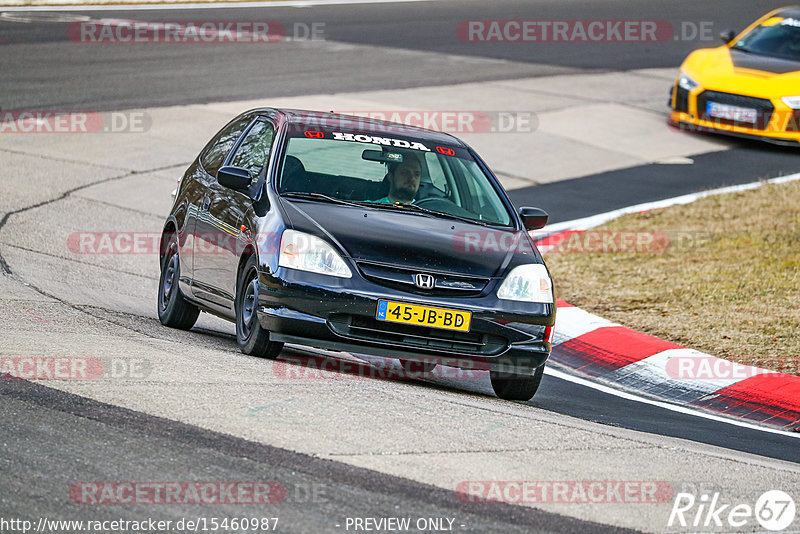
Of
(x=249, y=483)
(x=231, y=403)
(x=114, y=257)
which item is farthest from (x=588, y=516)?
(x=114, y=257)

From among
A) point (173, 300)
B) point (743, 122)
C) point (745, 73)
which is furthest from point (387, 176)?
point (745, 73)

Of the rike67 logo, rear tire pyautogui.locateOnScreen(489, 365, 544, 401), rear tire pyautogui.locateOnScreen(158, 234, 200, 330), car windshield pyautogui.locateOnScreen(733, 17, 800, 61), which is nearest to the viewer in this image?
the rike67 logo

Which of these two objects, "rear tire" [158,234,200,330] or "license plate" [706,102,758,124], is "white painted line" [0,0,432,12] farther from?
"rear tire" [158,234,200,330]

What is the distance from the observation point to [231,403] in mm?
6066

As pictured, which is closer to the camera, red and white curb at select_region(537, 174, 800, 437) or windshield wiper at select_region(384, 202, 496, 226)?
windshield wiper at select_region(384, 202, 496, 226)

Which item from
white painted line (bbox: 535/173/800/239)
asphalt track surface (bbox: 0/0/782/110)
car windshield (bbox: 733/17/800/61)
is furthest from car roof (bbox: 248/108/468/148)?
car windshield (bbox: 733/17/800/61)

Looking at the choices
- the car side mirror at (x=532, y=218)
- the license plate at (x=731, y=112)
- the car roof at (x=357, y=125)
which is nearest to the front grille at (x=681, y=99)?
the license plate at (x=731, y=112)

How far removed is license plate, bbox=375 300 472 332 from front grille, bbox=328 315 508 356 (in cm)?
3

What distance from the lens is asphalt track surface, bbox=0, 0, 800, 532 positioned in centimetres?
502

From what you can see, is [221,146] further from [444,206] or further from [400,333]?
[400,333]

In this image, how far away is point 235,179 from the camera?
7973mm

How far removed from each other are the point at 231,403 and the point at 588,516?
6.17 feet

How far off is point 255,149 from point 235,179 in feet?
2.13

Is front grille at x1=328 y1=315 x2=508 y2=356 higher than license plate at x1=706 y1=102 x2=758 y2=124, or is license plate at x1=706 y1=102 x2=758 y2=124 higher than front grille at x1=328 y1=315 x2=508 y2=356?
front grille at x1=328 y1=315 x2=508 y2=356
